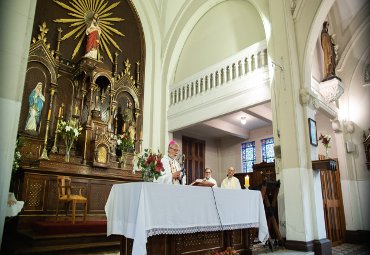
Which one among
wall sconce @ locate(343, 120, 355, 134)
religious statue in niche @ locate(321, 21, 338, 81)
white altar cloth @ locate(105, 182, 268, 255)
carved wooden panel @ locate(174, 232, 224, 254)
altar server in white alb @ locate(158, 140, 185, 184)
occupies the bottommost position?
carved wooden panel @ locate(174, 232, 224, 254)

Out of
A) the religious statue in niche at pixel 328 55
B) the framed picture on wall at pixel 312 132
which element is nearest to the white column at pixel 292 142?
the framed picture on wall at pixel 312 132

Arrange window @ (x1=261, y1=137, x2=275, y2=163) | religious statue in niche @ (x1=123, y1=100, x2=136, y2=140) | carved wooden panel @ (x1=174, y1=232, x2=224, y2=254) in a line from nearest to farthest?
1. carved wooden panel @ (x1=174, y1=232, x2=224, y2=254)
2. religious statue in niche @ (x1=123, y1=100, x2=136, y2=140)
3. window @ (x1=261, y1=137, x2=275, y2=163)

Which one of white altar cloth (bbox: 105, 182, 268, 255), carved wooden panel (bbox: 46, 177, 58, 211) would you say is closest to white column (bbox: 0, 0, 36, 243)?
white altar cloth (bbox: 105, 182, 268, 255)

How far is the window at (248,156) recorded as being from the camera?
12.0 m

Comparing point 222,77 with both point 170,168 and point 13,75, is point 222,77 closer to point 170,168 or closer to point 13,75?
point 170,168

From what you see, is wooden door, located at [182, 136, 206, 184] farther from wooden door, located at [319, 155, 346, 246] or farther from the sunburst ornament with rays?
wooden door, located at [319, 155, 346, 246]

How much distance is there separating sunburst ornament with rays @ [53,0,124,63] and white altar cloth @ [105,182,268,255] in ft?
21.1

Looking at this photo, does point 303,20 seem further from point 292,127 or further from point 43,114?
point 43,114

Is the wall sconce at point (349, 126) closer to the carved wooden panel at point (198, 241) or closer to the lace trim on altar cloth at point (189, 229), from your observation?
the lace trim on altar cloth at point (189, 229)

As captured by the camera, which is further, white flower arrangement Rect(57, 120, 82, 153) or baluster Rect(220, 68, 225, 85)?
baluster Rect(220, 68, 225, 85)

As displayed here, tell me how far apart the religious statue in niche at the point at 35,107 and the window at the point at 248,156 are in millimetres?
8046

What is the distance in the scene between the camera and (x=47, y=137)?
7.52 metres

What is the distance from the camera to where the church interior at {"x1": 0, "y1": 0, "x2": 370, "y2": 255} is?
18.5 feet

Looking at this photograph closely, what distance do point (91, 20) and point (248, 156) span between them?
788 cm
